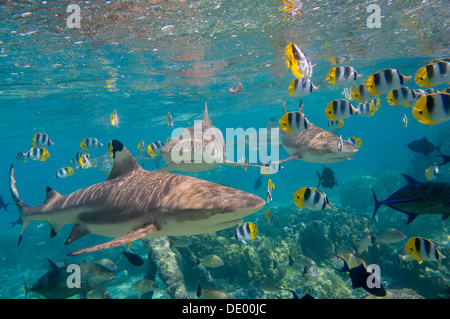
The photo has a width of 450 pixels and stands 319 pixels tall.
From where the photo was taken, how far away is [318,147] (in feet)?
18.7

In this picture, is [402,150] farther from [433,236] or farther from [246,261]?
[246,261]

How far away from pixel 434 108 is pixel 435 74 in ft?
4.75

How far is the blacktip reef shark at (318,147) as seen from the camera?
213 inches

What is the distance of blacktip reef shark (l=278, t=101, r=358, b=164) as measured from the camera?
17.7 ft

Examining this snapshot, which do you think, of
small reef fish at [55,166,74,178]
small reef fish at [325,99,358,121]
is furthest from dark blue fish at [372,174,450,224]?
small reef fish at [55,166,74,178]

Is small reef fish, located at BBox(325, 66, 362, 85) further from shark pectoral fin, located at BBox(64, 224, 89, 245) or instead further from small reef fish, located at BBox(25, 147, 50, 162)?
small reef fish, located at BBox(25, 147, 50, 162)

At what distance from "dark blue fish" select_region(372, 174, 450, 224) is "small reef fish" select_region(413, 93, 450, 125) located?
132 centimetres

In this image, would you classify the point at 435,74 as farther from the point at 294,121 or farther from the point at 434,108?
the point at 294,121

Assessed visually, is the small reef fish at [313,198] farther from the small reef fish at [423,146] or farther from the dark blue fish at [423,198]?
the small reef fish at [423,146]

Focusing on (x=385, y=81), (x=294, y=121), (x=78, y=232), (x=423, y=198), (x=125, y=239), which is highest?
(x=385, y=81)

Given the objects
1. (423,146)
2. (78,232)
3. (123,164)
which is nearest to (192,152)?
(123,164)

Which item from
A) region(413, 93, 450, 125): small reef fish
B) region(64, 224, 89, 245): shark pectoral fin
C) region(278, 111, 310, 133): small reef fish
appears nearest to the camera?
region(413, 93, 450, 125): small reef fish

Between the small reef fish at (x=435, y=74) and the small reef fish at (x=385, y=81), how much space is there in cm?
26
